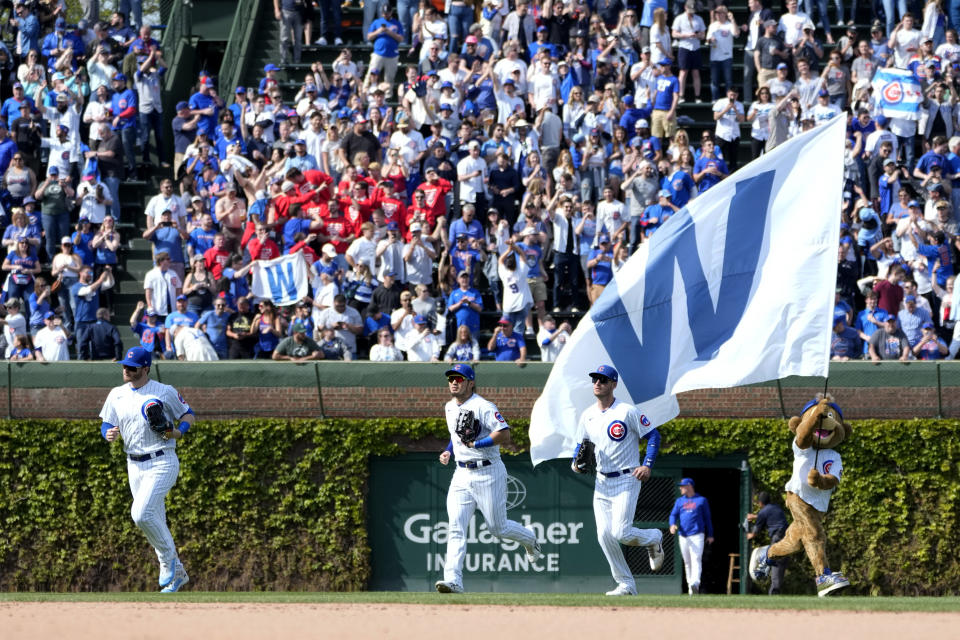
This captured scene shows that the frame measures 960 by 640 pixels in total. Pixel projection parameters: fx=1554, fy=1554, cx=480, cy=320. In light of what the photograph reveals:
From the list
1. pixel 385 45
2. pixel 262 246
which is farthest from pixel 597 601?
pixel 385 45

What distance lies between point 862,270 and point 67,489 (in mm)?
10541

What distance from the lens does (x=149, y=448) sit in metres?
13.5

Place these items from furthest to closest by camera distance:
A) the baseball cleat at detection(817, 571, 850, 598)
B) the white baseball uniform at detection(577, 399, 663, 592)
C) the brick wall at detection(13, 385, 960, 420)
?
the brick wall at detection(13, 385, 960, 420), the baseball cleat at detection(817, 571, 850, 598), the white baseball uniform at detection(577, 399, 663, 592)

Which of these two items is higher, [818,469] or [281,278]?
[281,278]

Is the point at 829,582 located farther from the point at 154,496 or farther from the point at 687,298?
the point at 154,496

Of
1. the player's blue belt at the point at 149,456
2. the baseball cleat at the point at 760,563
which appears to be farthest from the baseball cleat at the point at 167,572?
the baseball cleat at the point at 760,563

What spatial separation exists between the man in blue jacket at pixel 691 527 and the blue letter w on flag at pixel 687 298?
5502 mm

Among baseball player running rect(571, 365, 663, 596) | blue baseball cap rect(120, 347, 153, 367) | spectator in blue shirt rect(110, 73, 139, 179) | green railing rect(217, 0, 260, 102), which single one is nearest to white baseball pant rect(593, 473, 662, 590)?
baseball player running rect(571, 365, 663, 596)

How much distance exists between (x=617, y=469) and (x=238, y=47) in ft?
54.3

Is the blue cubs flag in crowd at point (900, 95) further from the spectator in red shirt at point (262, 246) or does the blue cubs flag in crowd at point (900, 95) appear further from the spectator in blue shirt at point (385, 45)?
the spectator in red shirt at point (262, 246)

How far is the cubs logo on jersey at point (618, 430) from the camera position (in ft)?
40.7

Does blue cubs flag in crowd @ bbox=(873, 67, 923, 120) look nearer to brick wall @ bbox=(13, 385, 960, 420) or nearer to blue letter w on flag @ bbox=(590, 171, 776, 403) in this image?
brick wall @ bbox=(13, 385, 960, 420)

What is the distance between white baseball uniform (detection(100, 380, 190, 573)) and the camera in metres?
13.4

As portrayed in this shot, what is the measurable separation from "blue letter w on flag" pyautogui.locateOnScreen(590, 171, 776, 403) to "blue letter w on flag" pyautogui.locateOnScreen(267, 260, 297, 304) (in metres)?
8.27
